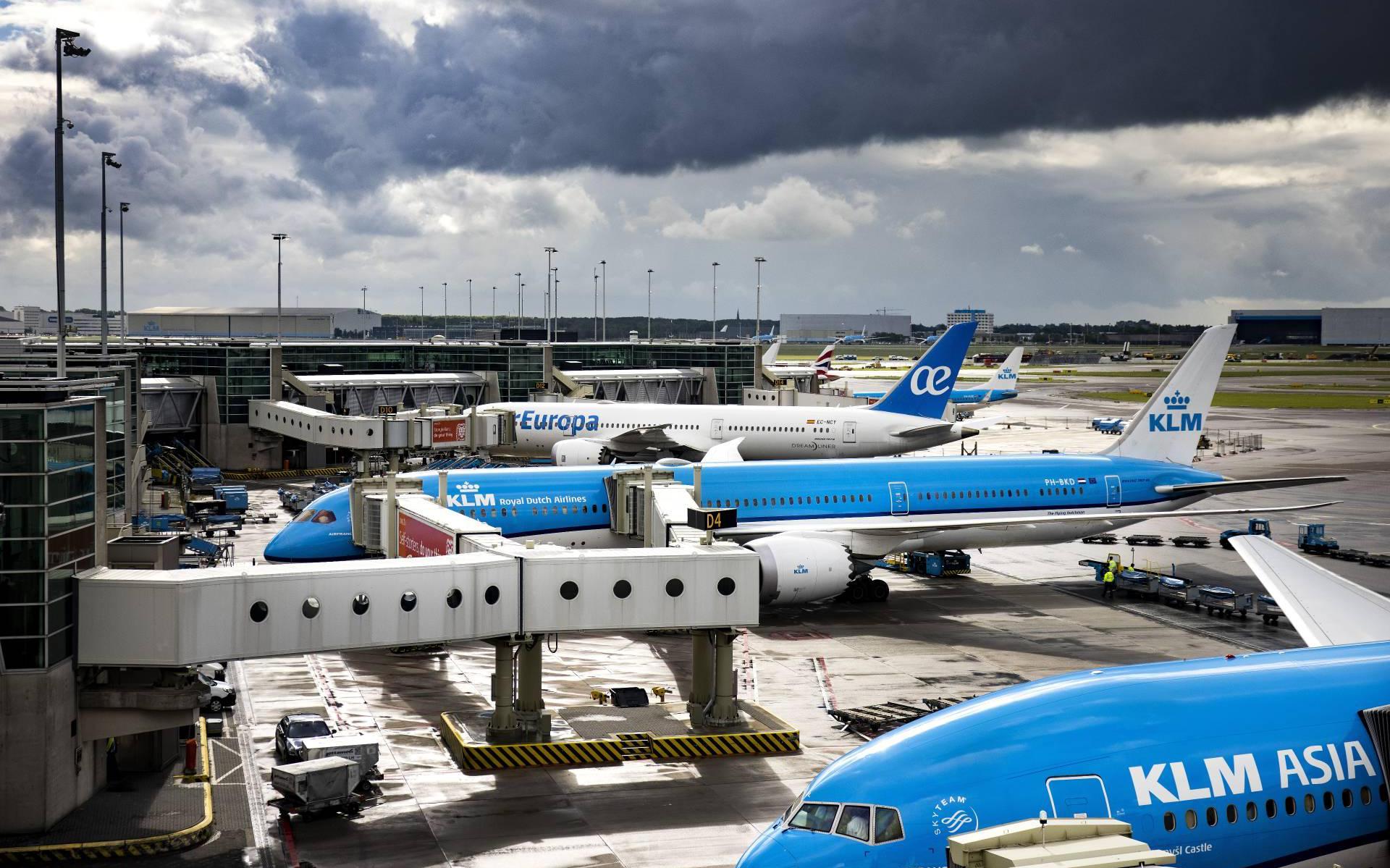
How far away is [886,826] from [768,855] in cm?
147

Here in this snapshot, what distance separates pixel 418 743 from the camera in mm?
31859

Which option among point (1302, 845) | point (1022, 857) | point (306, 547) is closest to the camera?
point (1022, 857)

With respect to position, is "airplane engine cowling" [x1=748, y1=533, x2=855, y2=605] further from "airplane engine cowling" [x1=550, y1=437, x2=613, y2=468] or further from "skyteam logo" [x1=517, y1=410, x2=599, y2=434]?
"skyteam logo" [x1=517, y1=410, x2=599, y2=434]

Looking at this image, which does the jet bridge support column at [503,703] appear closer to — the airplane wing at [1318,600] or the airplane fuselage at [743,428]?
the airplane wing at [1318,600]

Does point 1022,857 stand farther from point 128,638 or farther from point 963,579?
point 963,579

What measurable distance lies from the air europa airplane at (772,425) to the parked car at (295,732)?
153 feet

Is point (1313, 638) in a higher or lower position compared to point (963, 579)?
higher

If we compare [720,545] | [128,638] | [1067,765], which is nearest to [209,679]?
[128,638]

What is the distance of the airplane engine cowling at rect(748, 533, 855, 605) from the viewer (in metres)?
43.6

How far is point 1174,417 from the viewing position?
184 ft

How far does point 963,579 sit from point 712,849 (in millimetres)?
31846

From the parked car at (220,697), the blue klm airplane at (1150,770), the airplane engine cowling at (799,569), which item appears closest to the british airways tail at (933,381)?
the airplane engine cowling at (799,569)

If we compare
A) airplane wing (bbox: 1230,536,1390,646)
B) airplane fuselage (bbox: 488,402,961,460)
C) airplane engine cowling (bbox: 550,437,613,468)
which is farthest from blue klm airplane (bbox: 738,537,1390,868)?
airplane fuselage (bbox: 488,402,961,460)

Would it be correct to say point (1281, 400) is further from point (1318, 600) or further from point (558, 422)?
point (1318, 600)
